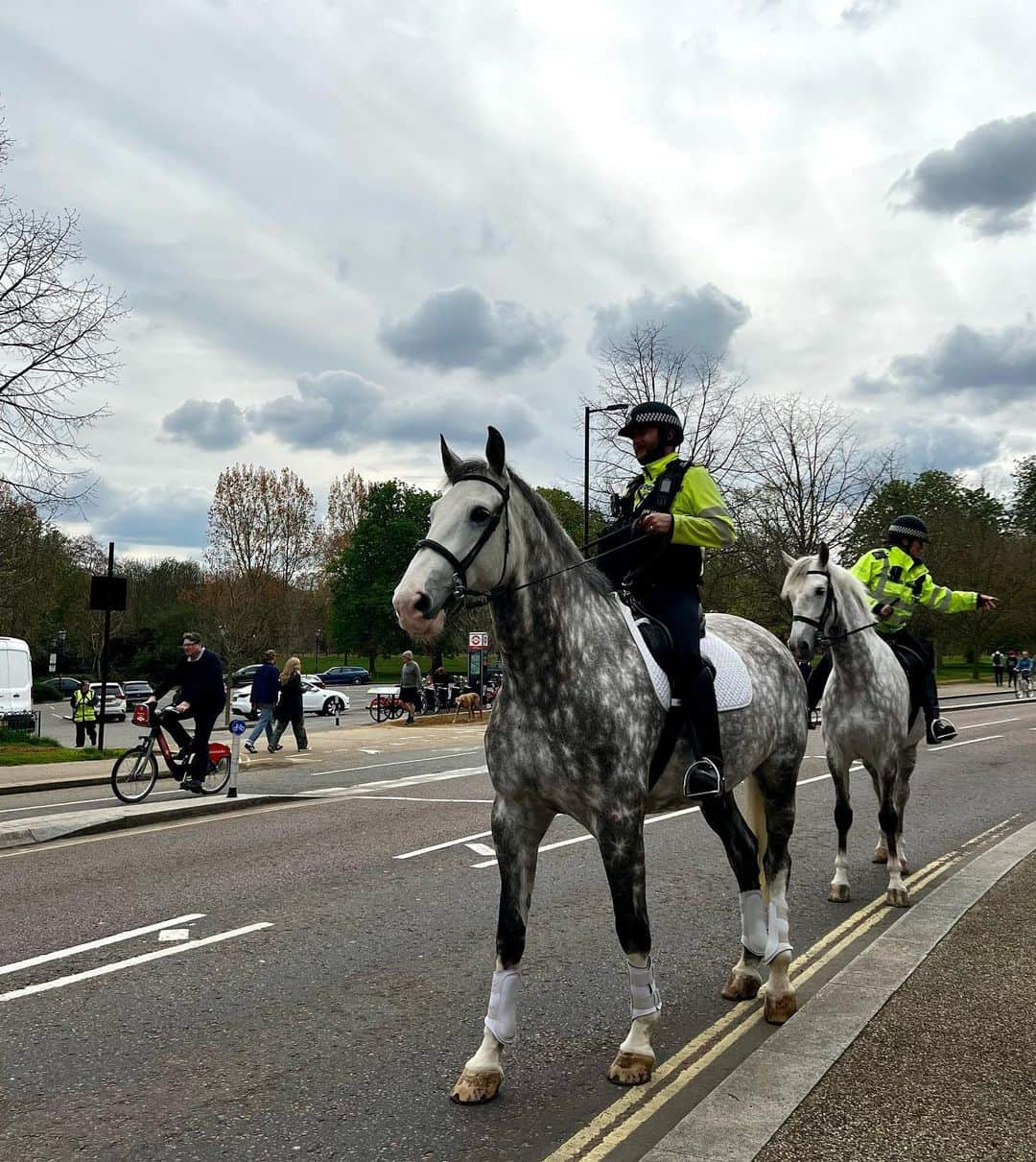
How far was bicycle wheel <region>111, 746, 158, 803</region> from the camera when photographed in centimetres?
1355

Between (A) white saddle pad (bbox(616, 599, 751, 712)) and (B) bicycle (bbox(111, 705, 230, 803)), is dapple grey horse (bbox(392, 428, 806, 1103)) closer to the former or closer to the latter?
(A) white saddle pad (bbox(616, 599, 751, 712))

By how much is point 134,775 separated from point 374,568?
2461 inches

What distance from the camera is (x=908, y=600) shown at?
28.3 ft

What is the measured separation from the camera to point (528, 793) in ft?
13.7

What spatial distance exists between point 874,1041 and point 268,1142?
94.7 inches

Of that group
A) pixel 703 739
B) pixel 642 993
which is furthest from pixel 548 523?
pixel 642 993

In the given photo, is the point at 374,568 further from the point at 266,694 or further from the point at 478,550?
the point at 478,550

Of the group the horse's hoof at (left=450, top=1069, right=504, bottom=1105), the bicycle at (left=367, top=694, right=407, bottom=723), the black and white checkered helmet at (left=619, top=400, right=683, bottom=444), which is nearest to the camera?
the horse's hoof at (left=450, top=1069, right=504, bottom=1105)

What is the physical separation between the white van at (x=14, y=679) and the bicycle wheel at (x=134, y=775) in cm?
1886

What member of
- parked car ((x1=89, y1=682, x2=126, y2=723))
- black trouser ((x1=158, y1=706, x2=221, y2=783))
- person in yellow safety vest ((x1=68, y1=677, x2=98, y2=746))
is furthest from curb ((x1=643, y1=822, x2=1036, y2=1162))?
parked car ((x1=89, y1=682, x2=126, y2=723))

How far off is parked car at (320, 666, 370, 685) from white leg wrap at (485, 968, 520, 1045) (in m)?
69.4

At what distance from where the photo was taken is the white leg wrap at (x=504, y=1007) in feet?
13.2

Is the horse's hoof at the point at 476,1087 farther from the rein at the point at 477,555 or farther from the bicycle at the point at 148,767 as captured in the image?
the bicycle at the point at 148,767

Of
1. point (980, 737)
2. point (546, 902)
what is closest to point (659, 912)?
point (546, 902)
